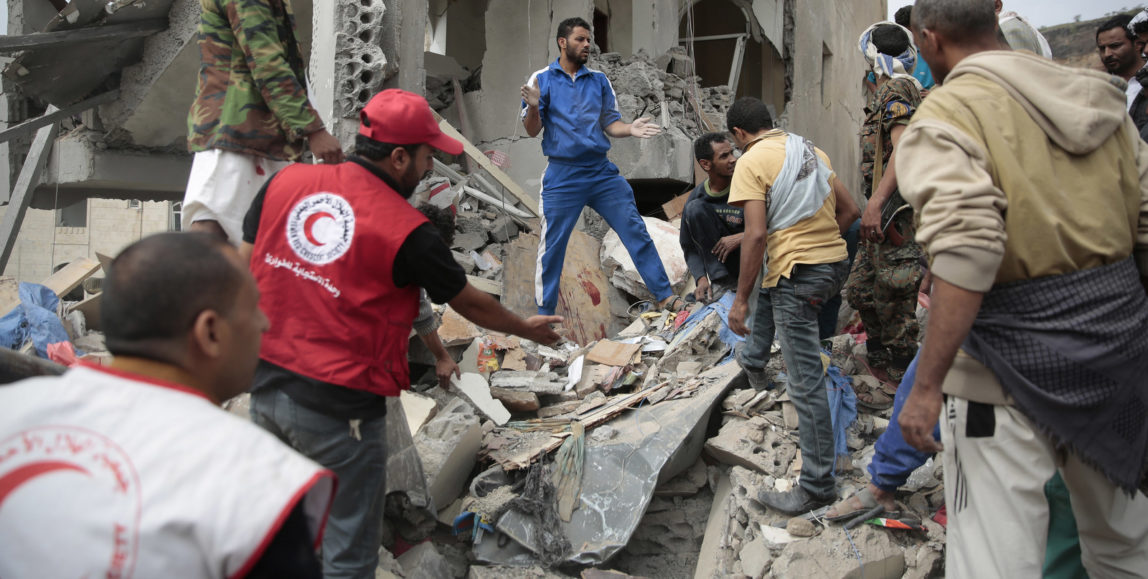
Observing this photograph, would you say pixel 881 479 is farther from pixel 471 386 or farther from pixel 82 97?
pixel 82 97

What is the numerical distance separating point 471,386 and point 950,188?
3.33m

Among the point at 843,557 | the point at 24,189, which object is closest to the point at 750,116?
the point at 843,557

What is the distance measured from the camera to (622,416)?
4.56 m

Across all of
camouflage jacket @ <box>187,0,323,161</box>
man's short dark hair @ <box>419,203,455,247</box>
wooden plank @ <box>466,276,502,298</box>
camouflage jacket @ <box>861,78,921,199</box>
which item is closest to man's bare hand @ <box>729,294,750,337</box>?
camouflage jacket @ <box>861,78,921,199</box>

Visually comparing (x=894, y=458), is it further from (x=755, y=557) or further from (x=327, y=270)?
(x=327, y=270)

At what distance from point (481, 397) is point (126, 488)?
3603 millimetres

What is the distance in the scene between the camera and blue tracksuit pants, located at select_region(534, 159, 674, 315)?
577 centimetres

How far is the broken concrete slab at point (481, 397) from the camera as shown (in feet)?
15.2

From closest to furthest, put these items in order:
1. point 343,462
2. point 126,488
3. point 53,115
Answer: point 126,488
point 343,462
point 53,115

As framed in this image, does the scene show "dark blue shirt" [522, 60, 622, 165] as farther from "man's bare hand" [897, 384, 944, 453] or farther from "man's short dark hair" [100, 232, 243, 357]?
"man's short dark hair" [100, 232, 243, 357]

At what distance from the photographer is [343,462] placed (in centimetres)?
239

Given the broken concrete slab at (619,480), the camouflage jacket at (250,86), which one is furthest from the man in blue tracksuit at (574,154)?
the camouflage jacket at (250,86)

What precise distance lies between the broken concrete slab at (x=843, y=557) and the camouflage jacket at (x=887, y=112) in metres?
1.99

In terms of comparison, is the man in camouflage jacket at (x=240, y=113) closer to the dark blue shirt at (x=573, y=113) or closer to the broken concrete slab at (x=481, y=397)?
the broken concrete slab at (x=481, y=397)
